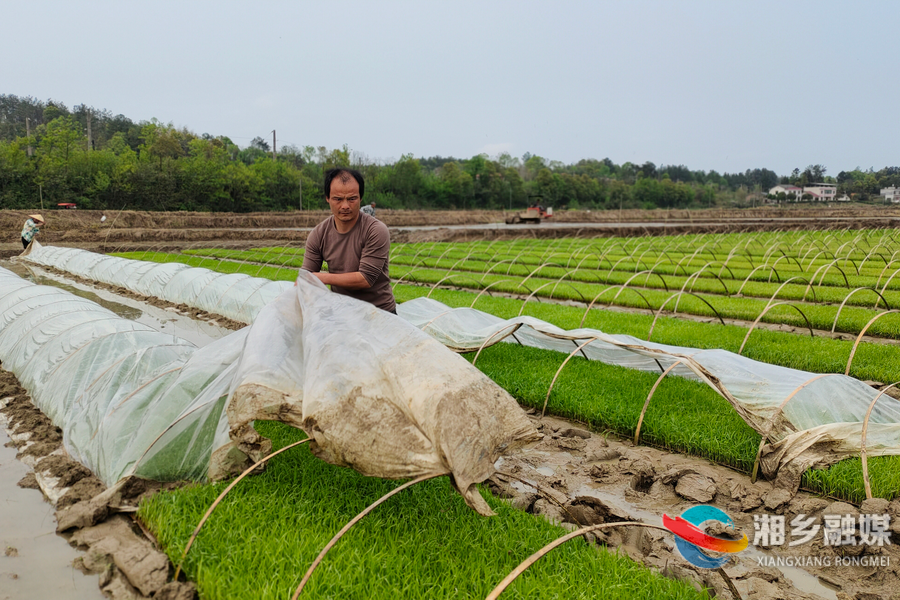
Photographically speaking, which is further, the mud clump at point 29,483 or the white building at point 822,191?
the white building at point 822,191

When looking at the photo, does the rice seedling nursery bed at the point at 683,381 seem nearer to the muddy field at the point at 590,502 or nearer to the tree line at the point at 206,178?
the muddy field at the point at 590,502

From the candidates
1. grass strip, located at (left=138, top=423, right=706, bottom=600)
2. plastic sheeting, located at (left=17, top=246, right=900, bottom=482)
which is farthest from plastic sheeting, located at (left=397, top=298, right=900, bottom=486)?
grass strip, located at (left=138, top=423, right=706, bottom=600)

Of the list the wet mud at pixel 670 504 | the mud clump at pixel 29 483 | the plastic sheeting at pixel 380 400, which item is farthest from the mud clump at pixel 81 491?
the wet mud at pixel 670 504

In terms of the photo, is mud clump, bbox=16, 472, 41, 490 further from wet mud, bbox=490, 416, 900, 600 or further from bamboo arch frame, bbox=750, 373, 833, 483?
bamboo arch frame, bbox=750, 373, 833, 483

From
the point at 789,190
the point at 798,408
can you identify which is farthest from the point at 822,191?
the point at 798,408

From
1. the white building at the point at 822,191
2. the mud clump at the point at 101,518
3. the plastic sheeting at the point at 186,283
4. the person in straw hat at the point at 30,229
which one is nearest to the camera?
the mud clump at the point at 101,518

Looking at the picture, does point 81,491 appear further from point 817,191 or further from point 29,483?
point 817,191

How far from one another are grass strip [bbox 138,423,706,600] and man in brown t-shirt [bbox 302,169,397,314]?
4.29 feet

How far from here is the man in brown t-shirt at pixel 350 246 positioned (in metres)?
3.54

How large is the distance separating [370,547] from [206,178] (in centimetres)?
4387

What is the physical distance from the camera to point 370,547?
301cm

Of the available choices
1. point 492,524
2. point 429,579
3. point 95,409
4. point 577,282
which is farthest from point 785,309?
point 95,409

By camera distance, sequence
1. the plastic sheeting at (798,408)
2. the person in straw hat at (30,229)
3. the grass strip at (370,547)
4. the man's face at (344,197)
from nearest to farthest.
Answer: the grass strip at (370,547)
the man's face at (344,197)
the plastic sheeting at (798,408)
the person in straw hat at (30,229)

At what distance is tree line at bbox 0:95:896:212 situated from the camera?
35.1 meters
